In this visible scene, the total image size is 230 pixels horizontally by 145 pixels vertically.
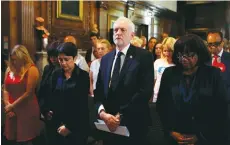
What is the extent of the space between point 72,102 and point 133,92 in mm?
494

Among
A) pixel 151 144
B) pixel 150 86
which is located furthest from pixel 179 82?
pixel 151 144

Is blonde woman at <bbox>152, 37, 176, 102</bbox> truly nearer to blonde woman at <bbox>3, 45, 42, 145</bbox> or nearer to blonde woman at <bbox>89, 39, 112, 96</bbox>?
blonde woman at <bbox>89, 39, 112, 96</bbox>

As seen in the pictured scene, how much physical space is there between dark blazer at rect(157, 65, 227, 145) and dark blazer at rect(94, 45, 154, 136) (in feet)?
0.79

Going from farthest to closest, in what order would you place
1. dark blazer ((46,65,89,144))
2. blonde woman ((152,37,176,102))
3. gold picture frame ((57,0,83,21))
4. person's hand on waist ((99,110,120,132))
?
gold picture frame ((57,0,83,21)) < blonde woman ((152,37,176,102)) < dark blazer ((46,65,89,144)) < person's hand on waist ((99,110,120,132))

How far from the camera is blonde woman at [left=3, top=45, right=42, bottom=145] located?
2.99 metres

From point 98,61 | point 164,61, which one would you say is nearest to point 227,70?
point 164,61

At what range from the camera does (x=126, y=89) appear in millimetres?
2053

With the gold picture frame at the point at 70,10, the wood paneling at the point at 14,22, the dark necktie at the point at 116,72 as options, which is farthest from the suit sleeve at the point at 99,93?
the gold picture frame at the point at 70,10

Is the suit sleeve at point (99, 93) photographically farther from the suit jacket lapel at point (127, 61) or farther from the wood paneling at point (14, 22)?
the wood paneling at point (14, 22)

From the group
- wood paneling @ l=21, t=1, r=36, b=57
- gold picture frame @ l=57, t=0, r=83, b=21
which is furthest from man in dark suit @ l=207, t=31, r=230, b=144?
gold picture frame @ l=57, t=0, r=83, b=21

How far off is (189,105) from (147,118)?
39 centimetres

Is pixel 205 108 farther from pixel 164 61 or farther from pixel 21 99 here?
pixel 21 99

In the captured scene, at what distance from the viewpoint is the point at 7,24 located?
559 cm

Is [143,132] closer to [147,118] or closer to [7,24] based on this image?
[147,118]
